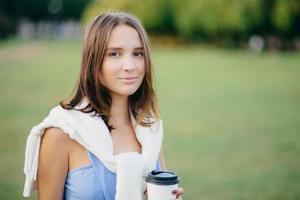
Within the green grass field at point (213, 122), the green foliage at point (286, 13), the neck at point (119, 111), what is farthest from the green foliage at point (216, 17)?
the neck at point (119, 111)

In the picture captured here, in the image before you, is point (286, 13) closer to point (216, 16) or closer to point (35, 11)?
point (216, 16)

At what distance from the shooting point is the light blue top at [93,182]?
1.72 metres

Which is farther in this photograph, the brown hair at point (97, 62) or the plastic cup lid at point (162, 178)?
the brown hair at point (97, 62)

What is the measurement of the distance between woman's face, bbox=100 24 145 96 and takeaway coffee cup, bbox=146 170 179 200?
38 cm

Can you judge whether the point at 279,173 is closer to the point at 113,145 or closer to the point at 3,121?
the point at 113,145

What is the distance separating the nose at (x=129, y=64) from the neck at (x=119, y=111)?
0.55 feet

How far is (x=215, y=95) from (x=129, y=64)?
373 inches

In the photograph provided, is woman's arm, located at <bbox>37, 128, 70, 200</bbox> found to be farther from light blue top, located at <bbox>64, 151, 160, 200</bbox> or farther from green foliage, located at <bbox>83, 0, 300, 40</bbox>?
green foliage, located at <bbox>83, 0, 300, 40</bbox>

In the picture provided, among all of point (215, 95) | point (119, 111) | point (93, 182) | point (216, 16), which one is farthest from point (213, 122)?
point (216, 16)

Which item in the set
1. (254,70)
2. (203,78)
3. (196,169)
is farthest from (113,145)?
(254,70)

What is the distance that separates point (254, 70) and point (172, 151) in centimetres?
977

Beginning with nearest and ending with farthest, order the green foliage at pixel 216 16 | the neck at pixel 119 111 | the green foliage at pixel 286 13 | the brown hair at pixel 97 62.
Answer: the brown hair at pixel 97 62, the neck at pixel 119 111, the green foliage at pixel 286 13, the green foliage at pixel 216 16

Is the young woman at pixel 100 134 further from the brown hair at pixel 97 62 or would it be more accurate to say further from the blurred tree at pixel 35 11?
the blurred tree at pixel 35 11

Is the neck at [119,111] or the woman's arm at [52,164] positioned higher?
the neck at [119,111]
